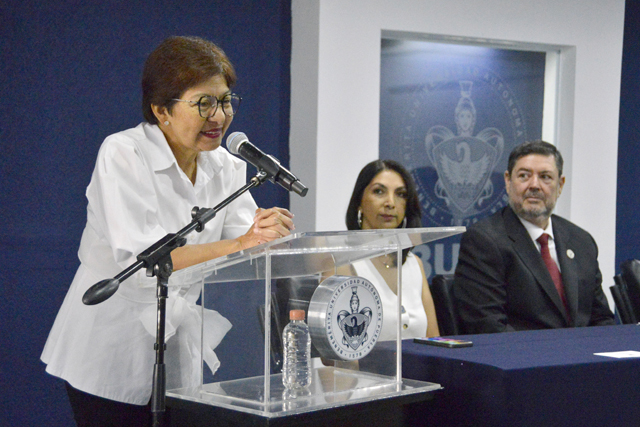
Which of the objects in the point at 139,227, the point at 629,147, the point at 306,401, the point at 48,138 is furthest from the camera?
the point at 629,147

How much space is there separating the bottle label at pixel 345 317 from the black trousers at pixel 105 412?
2.01 ft

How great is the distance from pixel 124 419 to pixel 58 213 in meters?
1.84

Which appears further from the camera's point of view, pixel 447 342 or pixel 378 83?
pixel 378 83

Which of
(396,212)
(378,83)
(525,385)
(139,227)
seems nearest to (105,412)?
(139,227)

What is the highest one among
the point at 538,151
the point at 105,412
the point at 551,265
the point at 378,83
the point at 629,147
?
the point at 378,83

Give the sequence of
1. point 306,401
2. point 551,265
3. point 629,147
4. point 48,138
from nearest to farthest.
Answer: point 306,401 → point 551,265 → point 48,138 → point 629,147

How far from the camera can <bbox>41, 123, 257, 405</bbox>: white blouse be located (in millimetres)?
1727

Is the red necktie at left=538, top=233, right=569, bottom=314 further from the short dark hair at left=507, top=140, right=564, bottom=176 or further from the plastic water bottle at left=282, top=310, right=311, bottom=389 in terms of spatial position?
the plastic water bottle at left=282, top=310, right=311, bottom=389

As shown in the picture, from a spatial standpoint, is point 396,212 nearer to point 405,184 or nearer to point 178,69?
point 405,184

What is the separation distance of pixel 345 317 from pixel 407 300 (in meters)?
1.46

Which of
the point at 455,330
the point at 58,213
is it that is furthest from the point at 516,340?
the point at 58,213

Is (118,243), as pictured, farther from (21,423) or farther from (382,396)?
(21,423)

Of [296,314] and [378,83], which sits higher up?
[378,83]

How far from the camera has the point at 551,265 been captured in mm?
3096
